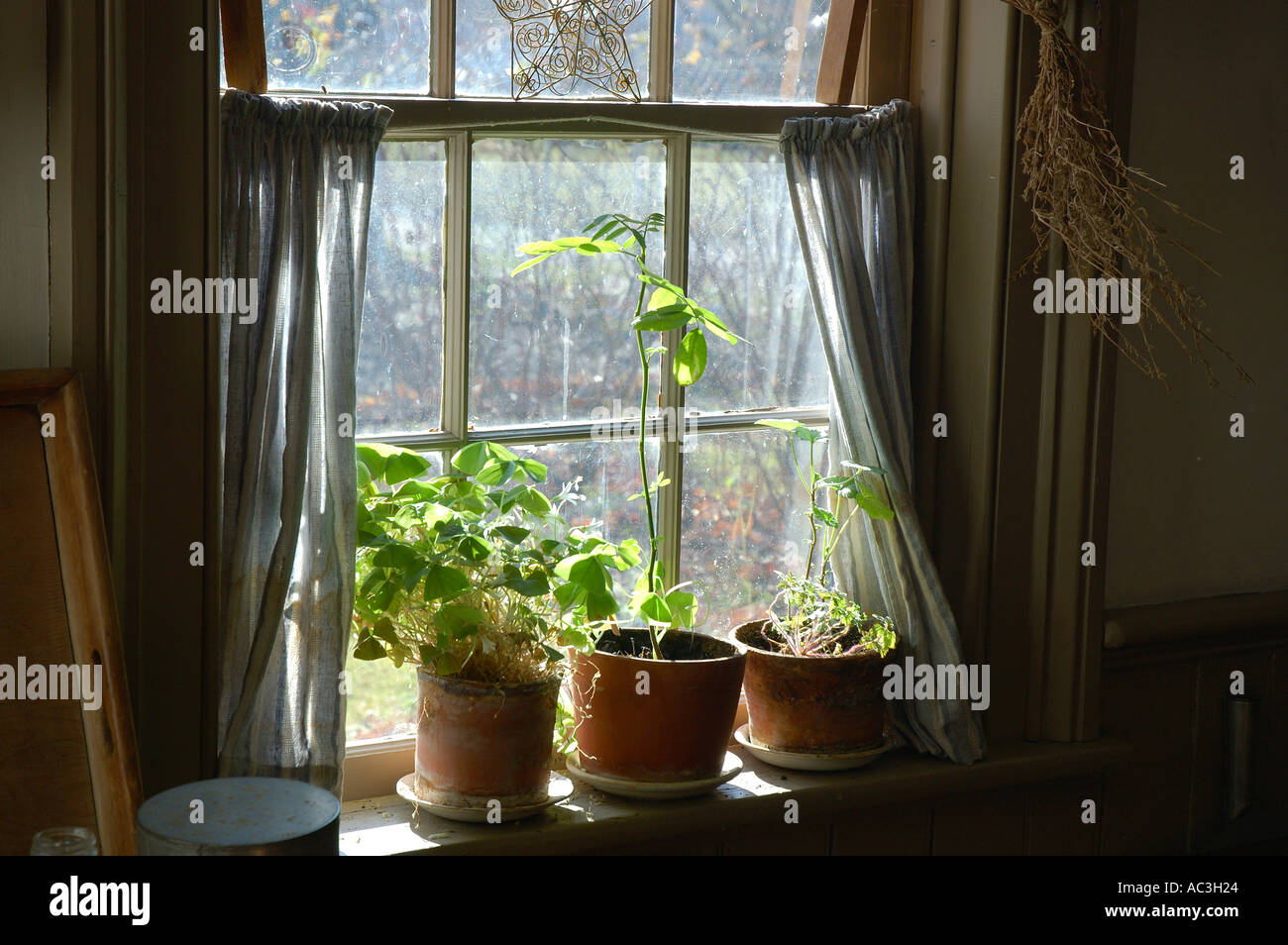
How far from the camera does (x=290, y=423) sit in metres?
1.89

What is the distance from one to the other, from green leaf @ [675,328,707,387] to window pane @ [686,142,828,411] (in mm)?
239

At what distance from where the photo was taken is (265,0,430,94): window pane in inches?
76.5

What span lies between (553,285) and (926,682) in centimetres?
99

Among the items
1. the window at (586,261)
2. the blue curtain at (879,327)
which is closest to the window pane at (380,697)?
the window at (586,261)


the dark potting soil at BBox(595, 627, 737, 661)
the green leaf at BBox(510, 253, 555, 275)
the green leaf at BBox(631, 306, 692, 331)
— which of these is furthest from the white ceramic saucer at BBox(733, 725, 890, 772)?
the green leaf at BBox(510, 253, 555, 275)

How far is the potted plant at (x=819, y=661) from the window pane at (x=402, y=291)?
64 cm

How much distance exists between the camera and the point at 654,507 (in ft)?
7.67

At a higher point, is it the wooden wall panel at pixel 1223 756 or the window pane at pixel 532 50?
the window pane at pixel 532 50

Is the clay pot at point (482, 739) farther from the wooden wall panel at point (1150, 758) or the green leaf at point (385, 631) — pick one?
the wooden wall panel at point (1150, 758)

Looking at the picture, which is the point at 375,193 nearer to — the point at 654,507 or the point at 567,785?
the point at 654,507

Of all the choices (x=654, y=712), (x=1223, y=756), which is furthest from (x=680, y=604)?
(x=1223, y=756)

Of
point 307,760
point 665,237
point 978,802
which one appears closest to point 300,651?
point 307,760

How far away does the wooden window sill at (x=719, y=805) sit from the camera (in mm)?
1980
